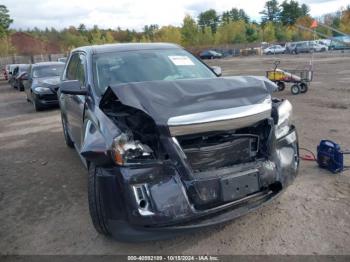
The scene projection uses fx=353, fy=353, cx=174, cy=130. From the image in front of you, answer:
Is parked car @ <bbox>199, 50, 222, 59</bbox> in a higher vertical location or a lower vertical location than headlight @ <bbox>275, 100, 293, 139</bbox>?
lower

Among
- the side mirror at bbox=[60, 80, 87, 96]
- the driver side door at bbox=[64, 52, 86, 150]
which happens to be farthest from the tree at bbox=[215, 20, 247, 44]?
the side mirror at bbox=[60, 80, 87, 96]

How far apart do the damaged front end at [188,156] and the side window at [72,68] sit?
214cm

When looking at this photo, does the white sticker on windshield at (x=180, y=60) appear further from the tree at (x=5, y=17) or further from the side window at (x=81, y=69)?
the tree at (x=5, y=17)

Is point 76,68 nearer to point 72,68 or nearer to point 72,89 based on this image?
point 72,68

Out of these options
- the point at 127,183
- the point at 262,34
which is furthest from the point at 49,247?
the point at 262,34

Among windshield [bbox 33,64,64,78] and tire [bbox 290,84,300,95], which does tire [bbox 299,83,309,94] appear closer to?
tire [bbox 290,84,300,95]

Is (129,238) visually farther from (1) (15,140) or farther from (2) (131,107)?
(1) (15,140)

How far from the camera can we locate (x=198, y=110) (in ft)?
9.59

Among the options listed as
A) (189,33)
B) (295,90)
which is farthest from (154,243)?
(189,33)

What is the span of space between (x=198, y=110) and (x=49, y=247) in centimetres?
184

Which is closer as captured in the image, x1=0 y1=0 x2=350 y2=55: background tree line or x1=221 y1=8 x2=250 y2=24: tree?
x1=0 y1=0 x2=350 y2=55: background tree line

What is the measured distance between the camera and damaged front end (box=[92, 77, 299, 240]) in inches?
105

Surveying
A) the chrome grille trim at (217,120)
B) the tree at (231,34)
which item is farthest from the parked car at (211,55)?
the chrome grille trim at (217,120)

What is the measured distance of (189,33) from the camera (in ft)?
231
